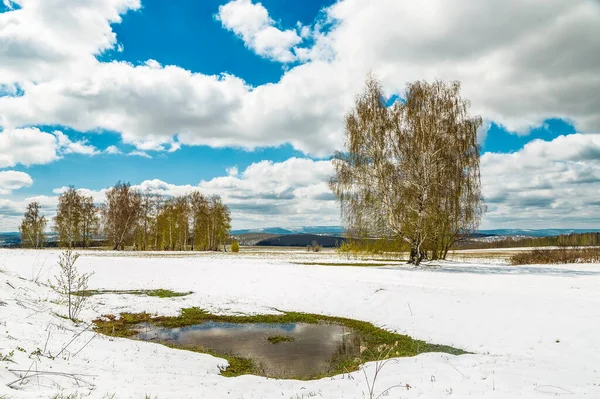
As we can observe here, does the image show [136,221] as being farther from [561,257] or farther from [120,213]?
[561,257]

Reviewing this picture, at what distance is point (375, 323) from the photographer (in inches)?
544

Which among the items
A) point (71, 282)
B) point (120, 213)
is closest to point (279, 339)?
point (71, 282)

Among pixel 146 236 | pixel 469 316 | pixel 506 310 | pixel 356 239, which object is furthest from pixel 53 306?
pixel 146 236

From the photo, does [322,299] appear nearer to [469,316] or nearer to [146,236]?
[469,316]

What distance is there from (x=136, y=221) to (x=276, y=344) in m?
61.5

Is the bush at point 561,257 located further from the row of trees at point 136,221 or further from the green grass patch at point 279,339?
the row of trees at point 136,221

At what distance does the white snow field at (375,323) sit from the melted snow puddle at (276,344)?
51.3 inches

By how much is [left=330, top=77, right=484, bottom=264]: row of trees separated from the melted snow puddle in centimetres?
1351

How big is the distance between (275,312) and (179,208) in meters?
62.3

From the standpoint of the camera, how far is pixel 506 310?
41.4 feet

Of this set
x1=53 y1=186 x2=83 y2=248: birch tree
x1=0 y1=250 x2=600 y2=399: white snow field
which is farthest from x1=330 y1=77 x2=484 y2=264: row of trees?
x1=53 y1=186 x2=83 y2=248: birch tree

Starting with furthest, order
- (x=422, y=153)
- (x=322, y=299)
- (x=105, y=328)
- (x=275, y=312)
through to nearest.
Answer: (x=422, y=153), (x=322, y=299), (x=275, y=312), (x=105, y=328)

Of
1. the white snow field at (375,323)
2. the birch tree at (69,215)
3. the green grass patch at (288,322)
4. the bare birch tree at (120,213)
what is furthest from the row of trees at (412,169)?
the birch tree at (69,215)

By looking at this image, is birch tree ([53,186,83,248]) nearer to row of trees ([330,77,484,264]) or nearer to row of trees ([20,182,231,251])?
row of trees ([20,182,231,251])
